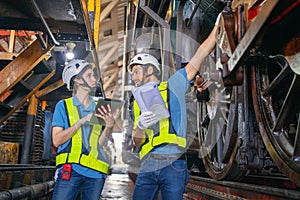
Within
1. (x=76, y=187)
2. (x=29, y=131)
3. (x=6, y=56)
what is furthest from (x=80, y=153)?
(x=29, y=131)

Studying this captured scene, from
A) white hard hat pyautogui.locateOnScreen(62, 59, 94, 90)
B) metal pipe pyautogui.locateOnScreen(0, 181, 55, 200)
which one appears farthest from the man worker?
metal pipe pyautogui.locateOnScreen(0, 181, 55, 200)

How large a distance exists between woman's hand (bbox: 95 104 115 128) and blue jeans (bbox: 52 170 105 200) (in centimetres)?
37

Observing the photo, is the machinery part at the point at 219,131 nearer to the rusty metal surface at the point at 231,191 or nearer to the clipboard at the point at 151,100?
the rusty metal surface at the point at 231,191

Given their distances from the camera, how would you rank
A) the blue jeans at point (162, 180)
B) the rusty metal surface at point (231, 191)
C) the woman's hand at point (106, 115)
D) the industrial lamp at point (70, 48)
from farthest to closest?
the industrial lamp at point (70, 48) < the woman's hand at point (106, 115) < the blue jeans at point (162, 180) < the rusty metal surface at point (231, 191)

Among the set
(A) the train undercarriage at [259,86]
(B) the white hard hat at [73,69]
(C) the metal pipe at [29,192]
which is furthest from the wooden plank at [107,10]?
(B) the white hard hat at [73,69]

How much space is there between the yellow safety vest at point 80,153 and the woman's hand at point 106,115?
9cm

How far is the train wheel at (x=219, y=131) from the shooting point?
2252 mm

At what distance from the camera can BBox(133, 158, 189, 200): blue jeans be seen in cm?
194

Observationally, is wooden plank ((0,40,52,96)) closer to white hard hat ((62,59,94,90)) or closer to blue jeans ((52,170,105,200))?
white hard hat ((62,59,94,90))

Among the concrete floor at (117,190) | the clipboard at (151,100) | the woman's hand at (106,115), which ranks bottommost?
the concrete floor at (117,190)

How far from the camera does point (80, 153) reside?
2.05 metres

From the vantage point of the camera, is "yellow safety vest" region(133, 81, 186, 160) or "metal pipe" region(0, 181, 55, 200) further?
"metal pipe" region(0, 181, 55, 200)

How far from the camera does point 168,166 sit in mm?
1975

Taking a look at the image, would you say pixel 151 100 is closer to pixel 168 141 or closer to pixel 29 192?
pixel 168 141
